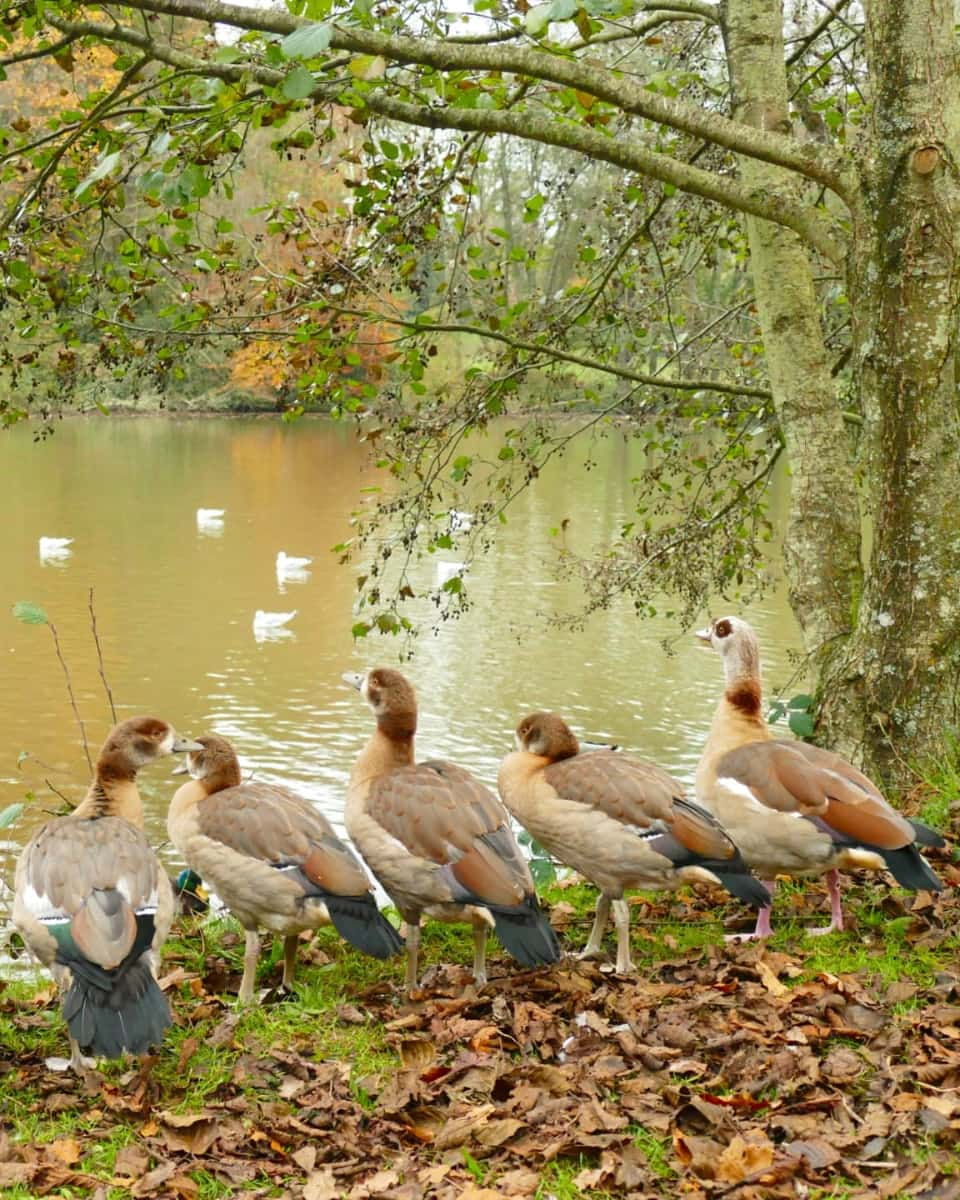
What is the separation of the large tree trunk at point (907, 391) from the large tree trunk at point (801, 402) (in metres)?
0.87

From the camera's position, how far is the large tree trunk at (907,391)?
6.73m

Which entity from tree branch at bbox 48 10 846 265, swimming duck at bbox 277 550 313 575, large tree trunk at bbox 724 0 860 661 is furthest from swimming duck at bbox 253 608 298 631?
tree branch at bbox 48 10 846 265

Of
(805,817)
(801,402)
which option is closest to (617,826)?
(805,817)

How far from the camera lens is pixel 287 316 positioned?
870 centimetres

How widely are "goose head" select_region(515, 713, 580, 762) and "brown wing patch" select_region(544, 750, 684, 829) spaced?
10cm

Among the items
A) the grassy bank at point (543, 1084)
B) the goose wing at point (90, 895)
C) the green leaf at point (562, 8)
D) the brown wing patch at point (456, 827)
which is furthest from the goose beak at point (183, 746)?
the green leaf at point (562, 8)

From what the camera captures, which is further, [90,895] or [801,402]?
[801,402]

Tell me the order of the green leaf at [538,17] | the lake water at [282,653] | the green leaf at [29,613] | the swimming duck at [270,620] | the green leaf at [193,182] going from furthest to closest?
the swimming duck at [270,620], the lake water at [282,653], the green leaf at [29,613], the green leaf at [193,182], the green leaf at [538,17]

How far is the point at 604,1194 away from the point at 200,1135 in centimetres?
141

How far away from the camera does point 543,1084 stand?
4.68 metres

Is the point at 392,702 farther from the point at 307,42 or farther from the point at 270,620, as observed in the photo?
the point at 270,620

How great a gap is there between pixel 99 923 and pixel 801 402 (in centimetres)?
536

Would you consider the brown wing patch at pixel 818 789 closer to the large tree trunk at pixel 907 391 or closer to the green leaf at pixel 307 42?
the large tree trunk at pixel 907 391

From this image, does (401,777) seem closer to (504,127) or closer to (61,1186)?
(61,1186)
